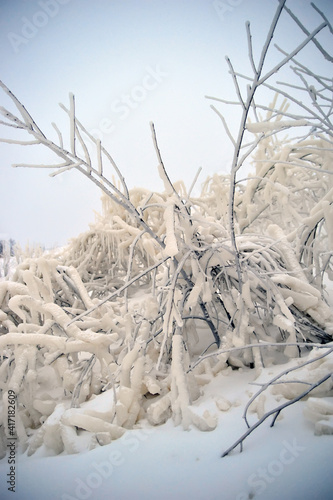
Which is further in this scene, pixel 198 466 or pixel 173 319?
pixel 173 319

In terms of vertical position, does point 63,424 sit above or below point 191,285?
below

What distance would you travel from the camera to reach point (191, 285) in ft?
3.63

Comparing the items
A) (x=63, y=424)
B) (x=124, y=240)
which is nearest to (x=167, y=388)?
(x=63, y=424)

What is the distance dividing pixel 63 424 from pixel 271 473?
2.26ft

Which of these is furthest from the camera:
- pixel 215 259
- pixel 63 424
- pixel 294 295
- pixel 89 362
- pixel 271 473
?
pixel 89 362

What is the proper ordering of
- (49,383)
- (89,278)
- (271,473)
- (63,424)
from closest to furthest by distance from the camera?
(271,473) < (63,424) < (49,383) < (89,278)

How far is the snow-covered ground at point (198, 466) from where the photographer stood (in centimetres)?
57

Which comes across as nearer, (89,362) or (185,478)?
(185,478)

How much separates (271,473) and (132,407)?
54 cm

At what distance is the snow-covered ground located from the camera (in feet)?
1.88

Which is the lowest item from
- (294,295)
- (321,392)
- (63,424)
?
(63,424)

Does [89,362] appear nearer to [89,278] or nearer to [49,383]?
[49,383]

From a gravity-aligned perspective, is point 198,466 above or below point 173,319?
below

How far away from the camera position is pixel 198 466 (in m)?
0.68
